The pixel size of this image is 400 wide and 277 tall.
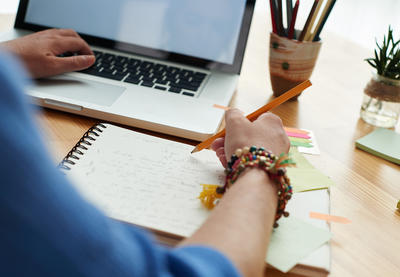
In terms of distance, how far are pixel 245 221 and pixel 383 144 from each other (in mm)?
485

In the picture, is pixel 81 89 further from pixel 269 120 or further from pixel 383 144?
pixel 383 144

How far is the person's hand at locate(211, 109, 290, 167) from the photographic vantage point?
58cm

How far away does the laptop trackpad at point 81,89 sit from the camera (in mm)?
762

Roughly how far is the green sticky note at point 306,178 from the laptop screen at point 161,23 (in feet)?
1.12

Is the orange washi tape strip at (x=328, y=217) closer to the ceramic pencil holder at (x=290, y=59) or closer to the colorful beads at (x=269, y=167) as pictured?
the colorful beads at (x=269, y=167)

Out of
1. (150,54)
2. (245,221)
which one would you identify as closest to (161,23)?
(150,54)

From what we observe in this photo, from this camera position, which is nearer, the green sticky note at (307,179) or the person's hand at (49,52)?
the green sticky note at (307,179)

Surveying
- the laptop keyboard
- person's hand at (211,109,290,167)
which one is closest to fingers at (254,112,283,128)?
person's hand at (211,109,290,167)

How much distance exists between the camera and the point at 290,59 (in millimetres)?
878

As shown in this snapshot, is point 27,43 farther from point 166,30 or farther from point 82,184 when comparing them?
point 82,184

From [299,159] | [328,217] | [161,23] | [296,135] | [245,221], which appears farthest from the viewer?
[161,23]

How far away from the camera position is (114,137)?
0.65 metres

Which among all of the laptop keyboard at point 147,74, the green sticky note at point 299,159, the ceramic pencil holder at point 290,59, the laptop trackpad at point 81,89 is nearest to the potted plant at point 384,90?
the ceramic pencil holder at point 290,59

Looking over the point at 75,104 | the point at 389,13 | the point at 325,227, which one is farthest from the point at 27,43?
the point at 389,13
